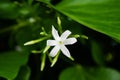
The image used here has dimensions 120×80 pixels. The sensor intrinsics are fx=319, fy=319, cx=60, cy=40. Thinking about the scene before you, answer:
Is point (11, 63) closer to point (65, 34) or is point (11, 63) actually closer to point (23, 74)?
point (23, 74)

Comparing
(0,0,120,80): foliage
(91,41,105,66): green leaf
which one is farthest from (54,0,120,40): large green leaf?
(91,41,105,66): green leaf

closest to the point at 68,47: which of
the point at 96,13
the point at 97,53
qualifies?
the point at 97,53

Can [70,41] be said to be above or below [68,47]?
above

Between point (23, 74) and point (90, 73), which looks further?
point (90, 73)

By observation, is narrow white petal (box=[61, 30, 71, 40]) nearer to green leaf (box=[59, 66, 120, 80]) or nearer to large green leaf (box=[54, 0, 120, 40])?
large green leaf (box=[54, 0, 120, 40])

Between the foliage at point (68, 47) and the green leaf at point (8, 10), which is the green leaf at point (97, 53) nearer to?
the foliage at point (68, 47)

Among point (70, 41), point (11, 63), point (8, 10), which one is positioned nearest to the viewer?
point (70, 41)

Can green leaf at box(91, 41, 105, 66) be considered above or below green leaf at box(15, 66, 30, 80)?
below
